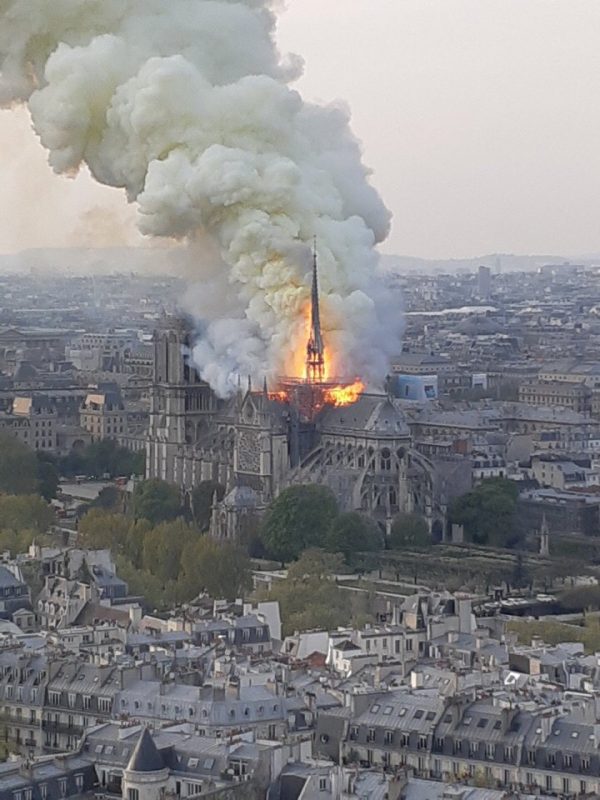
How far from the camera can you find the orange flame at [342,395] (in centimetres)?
7619

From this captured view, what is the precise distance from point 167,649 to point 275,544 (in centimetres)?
2295

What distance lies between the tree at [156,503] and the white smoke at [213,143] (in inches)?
192

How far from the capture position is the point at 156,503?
238 feet

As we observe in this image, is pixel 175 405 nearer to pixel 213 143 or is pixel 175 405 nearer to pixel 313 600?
pixel 213 143

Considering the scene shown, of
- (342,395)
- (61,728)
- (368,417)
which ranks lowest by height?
(61,728)

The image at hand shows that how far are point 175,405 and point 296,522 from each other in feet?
49.0

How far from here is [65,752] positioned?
36781 mm

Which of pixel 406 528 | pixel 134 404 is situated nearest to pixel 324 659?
pixel 406 528

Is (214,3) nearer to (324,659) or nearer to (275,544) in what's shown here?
(275,544)

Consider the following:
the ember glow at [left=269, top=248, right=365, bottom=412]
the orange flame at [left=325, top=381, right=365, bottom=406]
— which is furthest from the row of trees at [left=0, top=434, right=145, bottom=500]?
the orange flame at [left=325, top=381, right=365, bottom=406]

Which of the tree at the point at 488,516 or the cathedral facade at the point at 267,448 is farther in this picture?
the cathedral facade at the point at 267,448

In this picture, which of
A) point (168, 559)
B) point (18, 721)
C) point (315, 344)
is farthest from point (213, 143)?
point (18, 721)

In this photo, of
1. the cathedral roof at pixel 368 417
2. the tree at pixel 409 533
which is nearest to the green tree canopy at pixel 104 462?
the cathedral roof at pixel 368 417

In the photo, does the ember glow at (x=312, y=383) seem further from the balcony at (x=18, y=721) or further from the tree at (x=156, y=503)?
the balcony at (x=18, y=721)
